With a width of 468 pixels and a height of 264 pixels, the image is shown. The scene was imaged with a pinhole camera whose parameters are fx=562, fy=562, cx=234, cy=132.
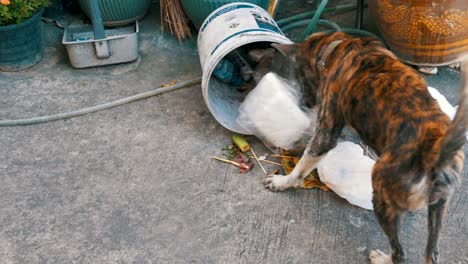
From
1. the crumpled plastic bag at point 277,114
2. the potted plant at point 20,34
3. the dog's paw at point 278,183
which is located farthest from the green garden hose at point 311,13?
the potted plant at point 20,34

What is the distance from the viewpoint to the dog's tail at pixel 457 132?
7.26 feet

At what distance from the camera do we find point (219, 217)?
357 cm

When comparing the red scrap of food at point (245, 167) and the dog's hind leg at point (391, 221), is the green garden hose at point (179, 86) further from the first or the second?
the dog's hind leg at point (391, 221)

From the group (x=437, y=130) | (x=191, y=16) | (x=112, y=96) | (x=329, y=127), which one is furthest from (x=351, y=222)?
(x=191, y=16)

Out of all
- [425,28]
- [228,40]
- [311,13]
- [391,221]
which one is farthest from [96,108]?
[425,28]

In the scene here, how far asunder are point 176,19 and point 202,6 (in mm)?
532

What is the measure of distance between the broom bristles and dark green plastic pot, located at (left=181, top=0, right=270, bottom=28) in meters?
0.19

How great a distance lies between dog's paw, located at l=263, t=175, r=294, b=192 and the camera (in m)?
3.72

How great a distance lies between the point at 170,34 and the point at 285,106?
213 centimetres

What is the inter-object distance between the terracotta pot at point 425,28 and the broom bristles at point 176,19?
1801 millimetres

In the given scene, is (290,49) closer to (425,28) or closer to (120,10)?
(425,28)

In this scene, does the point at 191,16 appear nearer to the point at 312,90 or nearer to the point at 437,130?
the point at 312,90

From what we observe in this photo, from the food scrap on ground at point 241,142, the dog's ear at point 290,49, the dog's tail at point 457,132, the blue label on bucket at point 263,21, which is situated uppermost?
the dog's tail at point 457,132

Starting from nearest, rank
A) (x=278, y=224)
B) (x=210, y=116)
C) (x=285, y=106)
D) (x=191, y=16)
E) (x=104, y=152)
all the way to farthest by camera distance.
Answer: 1. (x=278, y=224)
2. (x=285, y=106)
3. (x=104, y=152)
4. (x=210, y=116)
5. (x=191, y=16)
